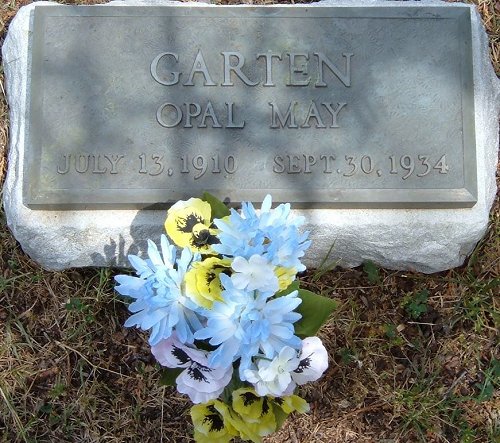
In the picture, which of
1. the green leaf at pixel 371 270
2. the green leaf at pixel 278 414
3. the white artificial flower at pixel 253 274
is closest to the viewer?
the white artificial flower at pixel 253 274

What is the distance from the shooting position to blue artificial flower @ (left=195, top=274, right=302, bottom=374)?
143 cm

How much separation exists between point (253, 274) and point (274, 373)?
0.28 metres

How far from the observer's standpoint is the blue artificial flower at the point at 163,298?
→ 4.93 ft

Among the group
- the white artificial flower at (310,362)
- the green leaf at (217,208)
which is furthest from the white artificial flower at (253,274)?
the green leaf at (217,208)

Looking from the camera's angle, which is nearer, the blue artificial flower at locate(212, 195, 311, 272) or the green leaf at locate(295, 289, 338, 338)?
the blue artificial flower at locate(212, 195, 311, 272)

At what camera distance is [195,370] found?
1.62m

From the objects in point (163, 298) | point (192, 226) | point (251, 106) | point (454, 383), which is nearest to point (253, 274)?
point (163, 298)

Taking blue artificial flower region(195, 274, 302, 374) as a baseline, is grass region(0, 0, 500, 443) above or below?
below

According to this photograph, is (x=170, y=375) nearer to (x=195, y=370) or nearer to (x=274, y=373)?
(x=195, y=370)

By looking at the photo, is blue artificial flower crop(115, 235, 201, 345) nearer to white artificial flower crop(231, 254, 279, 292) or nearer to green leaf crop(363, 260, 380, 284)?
white artificial flower crop(231, 254, 279, 292)

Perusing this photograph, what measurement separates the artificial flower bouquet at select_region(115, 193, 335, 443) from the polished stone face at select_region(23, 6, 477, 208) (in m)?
0.42

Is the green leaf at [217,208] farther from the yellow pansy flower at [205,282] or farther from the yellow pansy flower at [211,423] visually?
the yellow pansy flower at [211,423]

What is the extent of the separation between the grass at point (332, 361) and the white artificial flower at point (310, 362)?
2.04 feet

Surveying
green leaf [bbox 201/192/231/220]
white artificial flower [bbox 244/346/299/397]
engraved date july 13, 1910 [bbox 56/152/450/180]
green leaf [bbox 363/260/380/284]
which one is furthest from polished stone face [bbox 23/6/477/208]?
white artificial flower [bbox 244/346/299/397]
